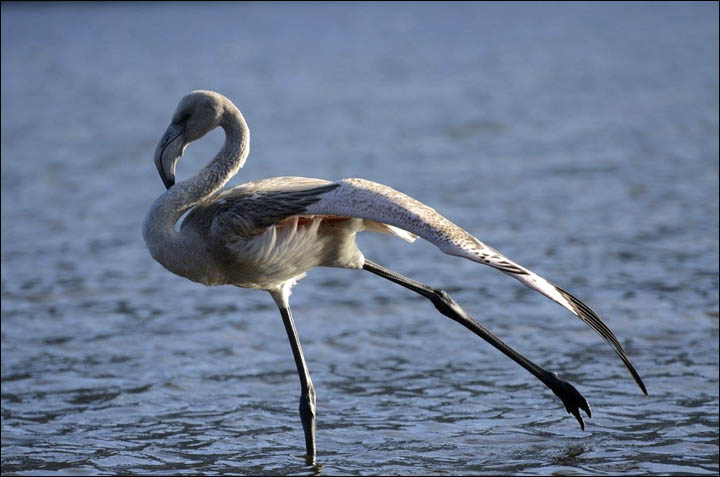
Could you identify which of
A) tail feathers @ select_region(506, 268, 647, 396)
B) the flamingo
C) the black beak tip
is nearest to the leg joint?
the flamingo

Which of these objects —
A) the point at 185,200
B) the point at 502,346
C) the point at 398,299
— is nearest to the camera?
the point at 185,200

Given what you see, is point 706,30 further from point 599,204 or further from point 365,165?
point 599,204

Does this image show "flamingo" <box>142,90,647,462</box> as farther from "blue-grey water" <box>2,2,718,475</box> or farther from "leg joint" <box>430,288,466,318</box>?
"blue-grey water" <box>2,2,718,475</box>

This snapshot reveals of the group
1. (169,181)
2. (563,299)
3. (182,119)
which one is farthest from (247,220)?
(563,299)

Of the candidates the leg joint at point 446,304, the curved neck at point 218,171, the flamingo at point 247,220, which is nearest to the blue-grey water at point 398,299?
the leg joint at point 446,304

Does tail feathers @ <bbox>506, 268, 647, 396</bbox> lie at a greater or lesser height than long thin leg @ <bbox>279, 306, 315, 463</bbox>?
greater

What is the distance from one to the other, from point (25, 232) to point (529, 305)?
631cm

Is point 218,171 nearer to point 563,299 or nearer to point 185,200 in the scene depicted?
point 185,200

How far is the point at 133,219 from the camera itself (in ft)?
45.4

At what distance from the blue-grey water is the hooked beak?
5.44 ft

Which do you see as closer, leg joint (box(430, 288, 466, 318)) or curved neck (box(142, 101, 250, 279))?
curved neck (box(142, 101, 250, 279))

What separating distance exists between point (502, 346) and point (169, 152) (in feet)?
7.32

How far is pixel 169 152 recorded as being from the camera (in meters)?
6.20

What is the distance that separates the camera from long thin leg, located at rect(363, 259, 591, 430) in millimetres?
6551
